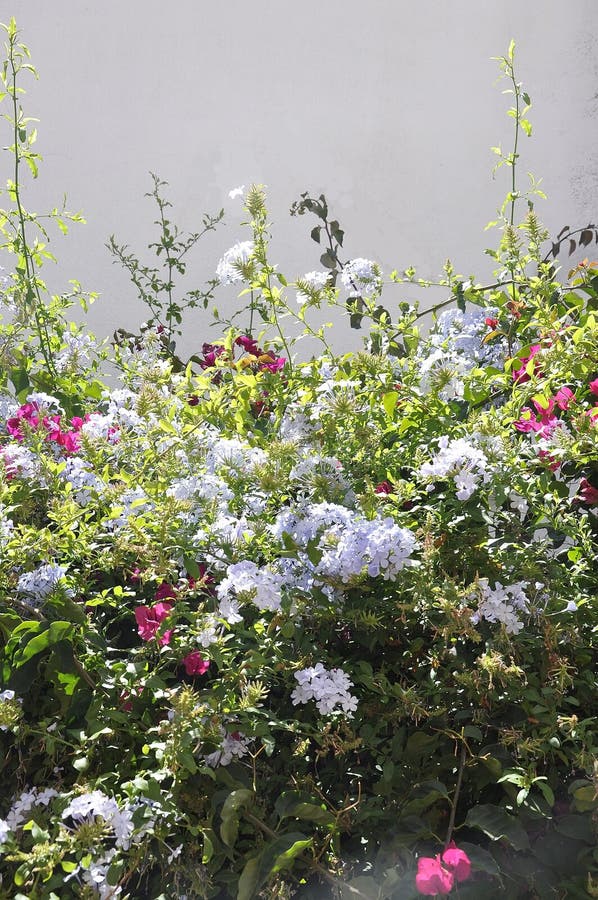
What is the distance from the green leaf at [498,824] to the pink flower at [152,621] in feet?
1.35

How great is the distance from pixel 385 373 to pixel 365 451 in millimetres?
141

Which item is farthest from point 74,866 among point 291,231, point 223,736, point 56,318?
point 291,231

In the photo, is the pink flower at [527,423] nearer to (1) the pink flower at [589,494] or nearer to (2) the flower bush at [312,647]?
(2) the flower bush at [312,647]

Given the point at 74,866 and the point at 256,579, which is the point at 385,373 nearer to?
the point at 256,579

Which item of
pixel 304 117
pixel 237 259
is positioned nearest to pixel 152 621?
pixel 237 259

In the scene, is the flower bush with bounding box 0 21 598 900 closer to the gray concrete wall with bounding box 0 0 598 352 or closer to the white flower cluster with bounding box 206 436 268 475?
the white flower cluster with bounding box 206 436 268 475

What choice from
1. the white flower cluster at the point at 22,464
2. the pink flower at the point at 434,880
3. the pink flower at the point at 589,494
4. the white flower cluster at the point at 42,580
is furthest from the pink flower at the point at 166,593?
the pink flower at the point at 589,494

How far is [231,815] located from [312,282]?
852 mm

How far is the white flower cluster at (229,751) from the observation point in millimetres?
→ 1185

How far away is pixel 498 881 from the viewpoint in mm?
1140

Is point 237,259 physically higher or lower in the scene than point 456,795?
higher

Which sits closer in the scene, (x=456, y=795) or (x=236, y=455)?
(x=456, y=795)

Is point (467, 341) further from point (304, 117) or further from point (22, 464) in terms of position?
point (304, 117)

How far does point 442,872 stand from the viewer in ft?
3.42
